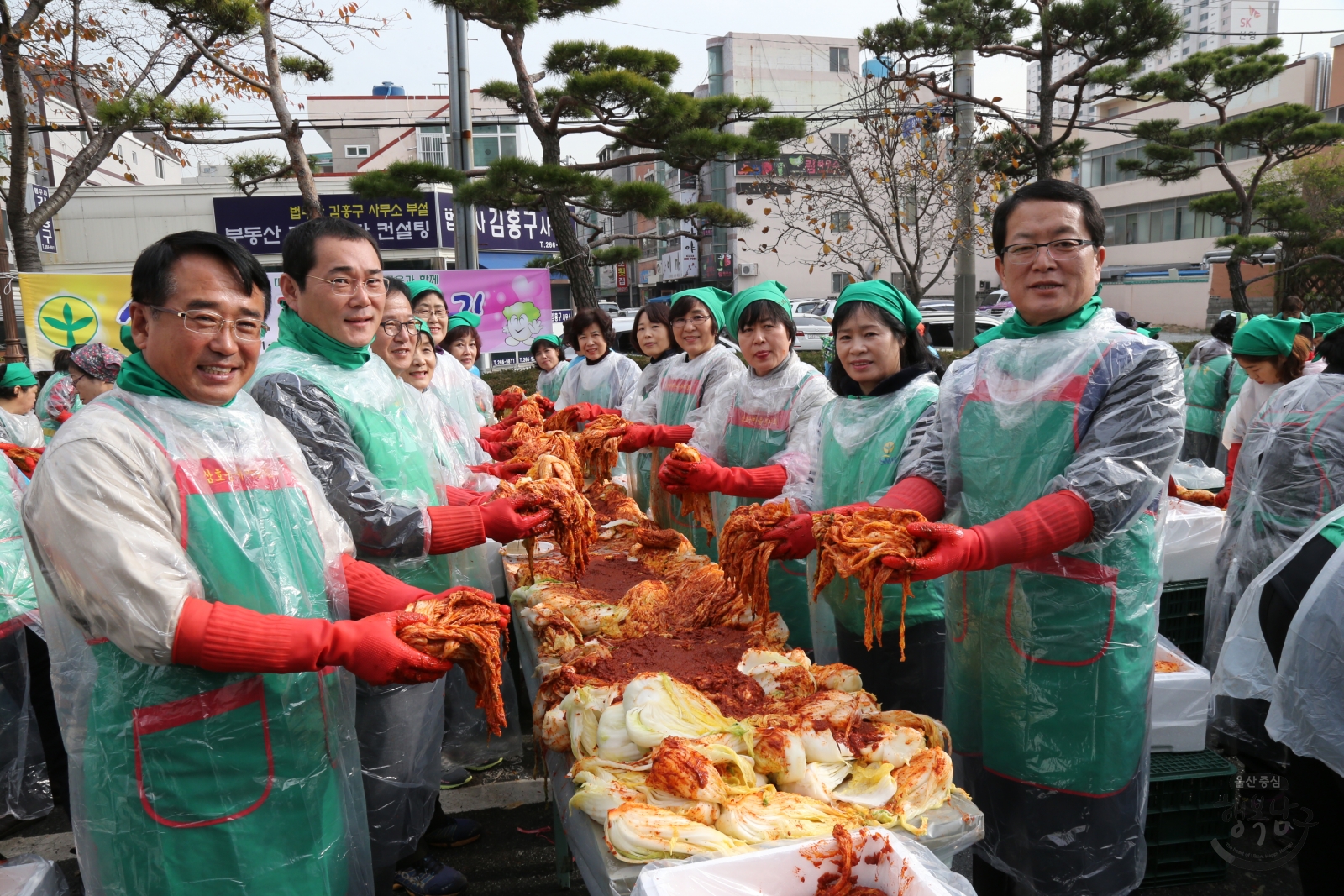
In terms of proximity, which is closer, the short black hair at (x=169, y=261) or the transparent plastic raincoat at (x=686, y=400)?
the short black hair at (x=169, y=261)

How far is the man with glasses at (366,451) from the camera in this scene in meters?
2.48

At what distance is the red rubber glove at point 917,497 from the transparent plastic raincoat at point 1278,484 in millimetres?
1904

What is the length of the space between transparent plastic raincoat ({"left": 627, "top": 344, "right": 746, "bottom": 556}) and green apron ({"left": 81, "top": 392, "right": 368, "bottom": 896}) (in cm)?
299

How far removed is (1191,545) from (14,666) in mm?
5642

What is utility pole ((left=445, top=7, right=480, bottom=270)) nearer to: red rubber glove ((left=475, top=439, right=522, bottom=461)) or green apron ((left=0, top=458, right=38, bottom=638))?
red rubber glove ((left=475, top=439, right=522, bottom=461))

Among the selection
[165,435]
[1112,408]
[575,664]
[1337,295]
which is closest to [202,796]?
[165,435]

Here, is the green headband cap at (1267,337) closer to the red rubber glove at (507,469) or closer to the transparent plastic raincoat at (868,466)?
the transparent plastic raincoat at (868,466)

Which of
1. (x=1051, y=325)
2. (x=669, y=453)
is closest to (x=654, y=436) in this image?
(x=669, y=453)

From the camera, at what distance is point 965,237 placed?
962 centimetres

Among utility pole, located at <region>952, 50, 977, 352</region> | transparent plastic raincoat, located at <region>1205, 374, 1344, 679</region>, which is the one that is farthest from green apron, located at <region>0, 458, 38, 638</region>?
utility pole, located at <region>952, 50, 977, 352</region>

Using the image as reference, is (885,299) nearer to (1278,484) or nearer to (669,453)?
(1278,484)

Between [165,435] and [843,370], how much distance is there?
228cm

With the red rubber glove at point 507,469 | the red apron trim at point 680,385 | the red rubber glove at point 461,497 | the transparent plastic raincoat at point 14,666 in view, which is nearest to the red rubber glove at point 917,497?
the red rubber glove at point 461,497

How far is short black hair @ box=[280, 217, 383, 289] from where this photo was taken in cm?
255
